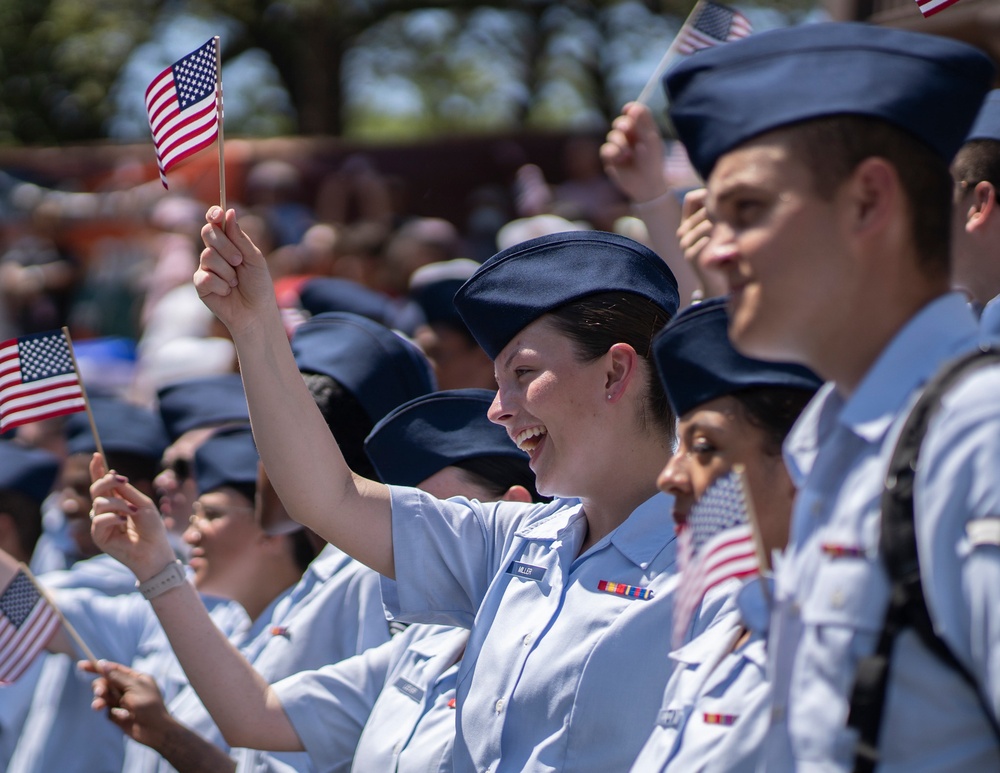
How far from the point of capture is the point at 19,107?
25.4m

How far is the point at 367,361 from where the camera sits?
14.3ft

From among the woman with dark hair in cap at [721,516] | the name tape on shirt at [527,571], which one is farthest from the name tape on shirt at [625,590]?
the woman with dark hair in cap at [721,516]

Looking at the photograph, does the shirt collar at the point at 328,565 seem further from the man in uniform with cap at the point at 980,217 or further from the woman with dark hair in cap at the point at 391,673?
the man in uniform with cap at the point at 980,217

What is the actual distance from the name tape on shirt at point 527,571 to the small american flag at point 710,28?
2.20m

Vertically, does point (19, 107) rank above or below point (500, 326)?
below

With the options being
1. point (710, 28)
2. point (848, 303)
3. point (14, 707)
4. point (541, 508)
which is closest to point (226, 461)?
point (14, 707)

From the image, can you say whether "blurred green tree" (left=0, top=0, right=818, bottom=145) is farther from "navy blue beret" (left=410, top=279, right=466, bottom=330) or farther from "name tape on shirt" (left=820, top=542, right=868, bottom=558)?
"name tape on shirt" (left=820, top=542, right=868, bottom=558)

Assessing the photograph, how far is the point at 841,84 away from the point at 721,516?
64 cm

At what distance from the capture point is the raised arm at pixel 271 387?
2918 millimetres

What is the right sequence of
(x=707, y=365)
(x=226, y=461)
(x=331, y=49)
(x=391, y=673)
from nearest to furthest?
(x=707, y=365)
(x=391, y=673)
(x=226, y=461)
(x=331, y=49)

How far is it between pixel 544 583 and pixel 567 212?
727cm

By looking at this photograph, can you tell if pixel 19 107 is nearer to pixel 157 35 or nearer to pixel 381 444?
pixel 157 35

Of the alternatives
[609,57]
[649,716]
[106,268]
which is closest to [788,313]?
[649,716]

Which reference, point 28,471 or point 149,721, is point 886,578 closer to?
point 149,721
